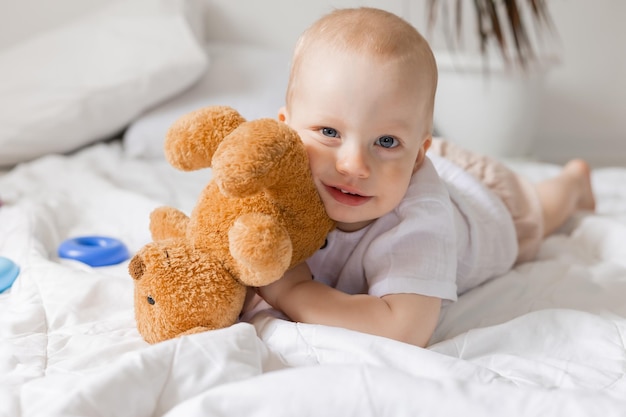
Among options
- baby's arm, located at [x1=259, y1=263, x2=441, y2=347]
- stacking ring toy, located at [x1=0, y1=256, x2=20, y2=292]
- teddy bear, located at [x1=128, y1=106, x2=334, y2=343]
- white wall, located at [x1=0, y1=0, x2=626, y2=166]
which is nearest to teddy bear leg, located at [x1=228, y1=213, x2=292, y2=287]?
teddy bear, located at [x1=128, y1=106, x2=334, y2=343]

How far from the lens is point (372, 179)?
Result: 0.86m

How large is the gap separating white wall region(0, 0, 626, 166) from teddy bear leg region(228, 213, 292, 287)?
1679mm

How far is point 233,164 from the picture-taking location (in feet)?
2.39

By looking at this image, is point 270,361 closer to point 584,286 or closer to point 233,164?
point 233,164

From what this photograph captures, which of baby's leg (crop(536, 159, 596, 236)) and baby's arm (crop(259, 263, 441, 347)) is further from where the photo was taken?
baby's leg (crop(536, 159, 596, 236))

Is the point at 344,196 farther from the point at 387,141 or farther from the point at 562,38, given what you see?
the point at 562,38

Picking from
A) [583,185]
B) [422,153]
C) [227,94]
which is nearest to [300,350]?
[422,153]

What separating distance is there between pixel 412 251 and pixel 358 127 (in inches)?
7.1

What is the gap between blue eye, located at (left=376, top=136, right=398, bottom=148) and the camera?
867 mm

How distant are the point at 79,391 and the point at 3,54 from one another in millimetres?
1709

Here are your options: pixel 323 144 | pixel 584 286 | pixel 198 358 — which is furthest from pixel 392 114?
pixel 584 286

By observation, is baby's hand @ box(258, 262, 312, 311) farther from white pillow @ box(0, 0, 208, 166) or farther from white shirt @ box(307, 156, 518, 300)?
white pillow @ box(0, 0, 208, 166)

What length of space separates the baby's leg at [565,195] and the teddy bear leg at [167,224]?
0.76 meters

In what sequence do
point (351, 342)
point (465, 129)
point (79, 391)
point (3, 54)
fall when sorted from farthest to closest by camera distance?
point (465, 129)
point (3, 54)
point (351, 342)
point (79, 391)
